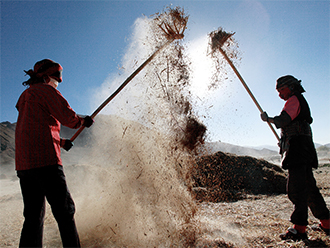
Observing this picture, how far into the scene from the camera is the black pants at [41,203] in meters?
1.50

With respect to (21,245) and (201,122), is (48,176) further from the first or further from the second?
(201,122)

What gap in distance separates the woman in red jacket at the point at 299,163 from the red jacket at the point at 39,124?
91.2 inches

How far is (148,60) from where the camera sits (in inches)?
119

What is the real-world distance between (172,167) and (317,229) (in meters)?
1.80

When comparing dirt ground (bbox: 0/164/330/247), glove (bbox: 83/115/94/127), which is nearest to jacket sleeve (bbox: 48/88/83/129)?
glove (bbox: 83/115/94/127)

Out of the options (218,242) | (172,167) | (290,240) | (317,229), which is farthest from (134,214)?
(317,229)

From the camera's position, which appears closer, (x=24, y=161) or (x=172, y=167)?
(x=24, y=161)

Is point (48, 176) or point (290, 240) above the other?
point (48, 176)

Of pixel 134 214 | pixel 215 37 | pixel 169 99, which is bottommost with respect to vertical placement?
pixel 134 214

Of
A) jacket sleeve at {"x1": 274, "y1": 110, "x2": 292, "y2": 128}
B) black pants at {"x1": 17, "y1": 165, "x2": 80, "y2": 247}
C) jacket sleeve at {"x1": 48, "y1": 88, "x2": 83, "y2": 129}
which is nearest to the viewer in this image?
black pants at {"x1": 17, "y1": 165, "x2": 80, "y2": 247}

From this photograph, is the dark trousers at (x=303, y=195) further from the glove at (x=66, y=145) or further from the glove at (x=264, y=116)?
the glove at (x=66, y=145)

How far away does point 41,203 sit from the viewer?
1555 millimetres

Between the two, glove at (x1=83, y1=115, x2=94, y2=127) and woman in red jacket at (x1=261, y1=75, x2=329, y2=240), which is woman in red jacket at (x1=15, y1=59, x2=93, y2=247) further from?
woman in red jacket at (x1=261, y1=75, x2=329, y2=240)

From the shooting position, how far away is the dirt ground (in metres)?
2.07
